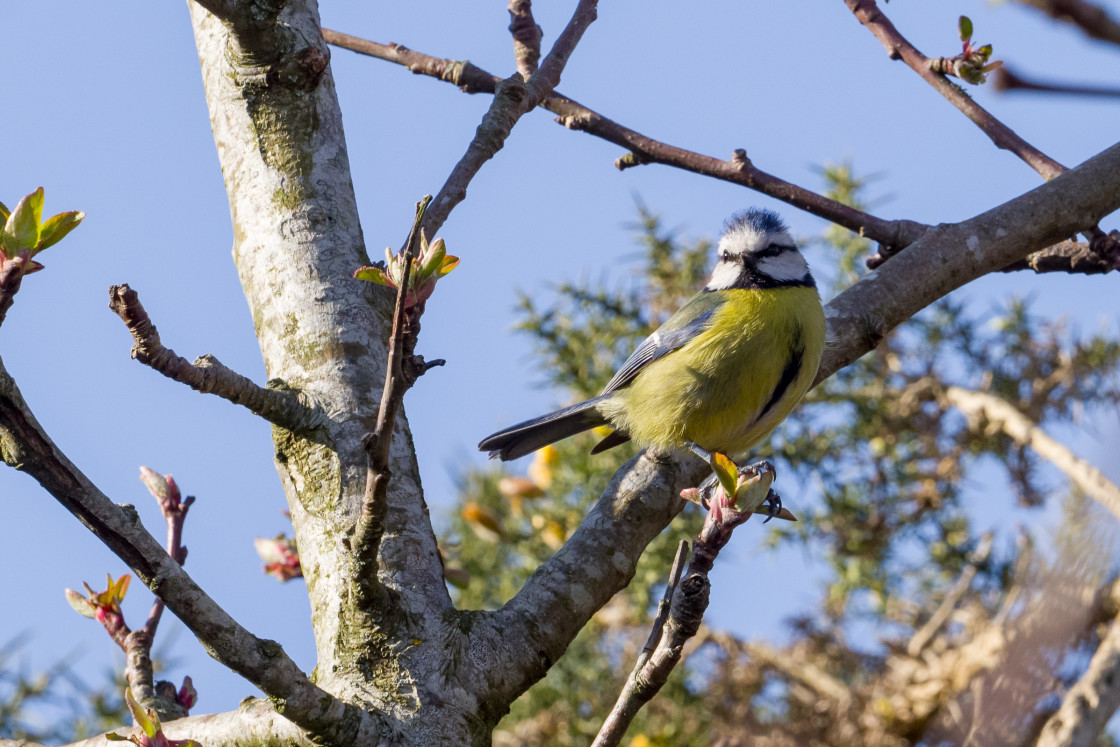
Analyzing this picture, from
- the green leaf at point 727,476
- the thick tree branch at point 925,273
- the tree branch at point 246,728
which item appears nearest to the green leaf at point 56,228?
the tree branch at point 246,728

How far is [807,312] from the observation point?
9.65 feet

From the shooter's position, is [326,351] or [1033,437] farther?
[1033,437]

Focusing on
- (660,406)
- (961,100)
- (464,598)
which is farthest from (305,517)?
(961,100)

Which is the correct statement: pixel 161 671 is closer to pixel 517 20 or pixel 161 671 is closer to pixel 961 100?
pixel 517 20

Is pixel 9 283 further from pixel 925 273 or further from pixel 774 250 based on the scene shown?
pixel 774 250

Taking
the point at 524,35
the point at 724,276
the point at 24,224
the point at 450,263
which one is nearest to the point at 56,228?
the point at 24,224

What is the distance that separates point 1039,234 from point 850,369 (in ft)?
3.37

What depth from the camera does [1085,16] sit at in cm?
44

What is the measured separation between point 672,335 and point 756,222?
655 mm

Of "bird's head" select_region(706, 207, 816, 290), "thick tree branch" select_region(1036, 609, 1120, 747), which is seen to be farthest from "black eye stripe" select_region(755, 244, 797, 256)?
"thick tree branch" select_region(1036, 609, 1120, 747)

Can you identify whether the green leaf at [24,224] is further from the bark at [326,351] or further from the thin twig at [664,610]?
the thin twig at [664,610]

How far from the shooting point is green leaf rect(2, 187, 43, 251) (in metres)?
1.35

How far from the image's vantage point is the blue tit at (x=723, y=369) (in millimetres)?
2854

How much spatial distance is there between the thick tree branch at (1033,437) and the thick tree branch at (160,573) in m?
1.68
